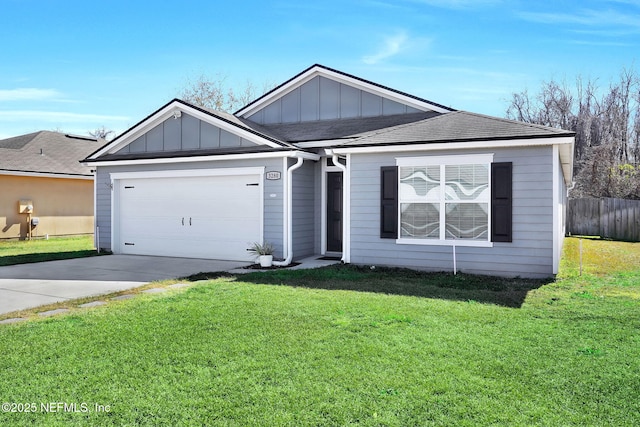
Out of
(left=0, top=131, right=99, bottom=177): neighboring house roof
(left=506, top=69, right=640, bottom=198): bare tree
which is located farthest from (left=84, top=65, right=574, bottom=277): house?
(left=506, top=69, right=640, bottom=198): bare tree

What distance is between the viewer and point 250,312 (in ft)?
20.9

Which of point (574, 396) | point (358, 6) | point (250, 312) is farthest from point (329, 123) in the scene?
point (574, 396)

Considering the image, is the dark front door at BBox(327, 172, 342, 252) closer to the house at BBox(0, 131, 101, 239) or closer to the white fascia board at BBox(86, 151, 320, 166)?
the white fascia board at BBox(86, 151, 320, 166)

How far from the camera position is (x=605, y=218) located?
21.0 m

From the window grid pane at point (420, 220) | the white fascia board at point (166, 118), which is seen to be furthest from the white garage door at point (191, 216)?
the window grid pane at point (420, 220)

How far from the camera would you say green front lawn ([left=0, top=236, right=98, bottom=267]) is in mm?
12758

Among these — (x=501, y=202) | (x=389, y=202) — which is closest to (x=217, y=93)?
(x=389, y=202)

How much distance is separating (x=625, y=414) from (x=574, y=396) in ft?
1.15

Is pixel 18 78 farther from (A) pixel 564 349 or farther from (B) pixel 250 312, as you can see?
(A) pixel 564 349

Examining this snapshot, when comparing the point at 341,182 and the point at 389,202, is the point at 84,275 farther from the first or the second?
the point at 389,202

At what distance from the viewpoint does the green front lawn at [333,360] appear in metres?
3.53

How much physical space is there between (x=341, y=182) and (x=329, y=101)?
9.90 feet

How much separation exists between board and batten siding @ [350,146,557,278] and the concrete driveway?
312cm

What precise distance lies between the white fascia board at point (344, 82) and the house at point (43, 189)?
8.95 metres
